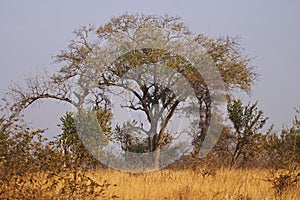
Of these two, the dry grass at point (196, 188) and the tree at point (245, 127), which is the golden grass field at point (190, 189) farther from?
the tree at point (245, 127)

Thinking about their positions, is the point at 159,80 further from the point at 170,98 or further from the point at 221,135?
the point at 221,135

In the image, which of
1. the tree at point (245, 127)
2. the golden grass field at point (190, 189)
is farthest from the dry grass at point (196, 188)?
the tree at point (245, 127)

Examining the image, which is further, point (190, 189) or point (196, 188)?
point (196, 188)

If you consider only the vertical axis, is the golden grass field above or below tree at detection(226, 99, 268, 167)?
below

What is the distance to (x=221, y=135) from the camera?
24312 mm

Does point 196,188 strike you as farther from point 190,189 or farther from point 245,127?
point 245,127

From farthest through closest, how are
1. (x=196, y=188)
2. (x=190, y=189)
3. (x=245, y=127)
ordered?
(x=245, y=127) → (x=196, y=188) → (x=190, y=189)

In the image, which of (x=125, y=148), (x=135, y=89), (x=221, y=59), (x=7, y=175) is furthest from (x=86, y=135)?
(x=7, y=175)

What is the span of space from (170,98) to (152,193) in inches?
492

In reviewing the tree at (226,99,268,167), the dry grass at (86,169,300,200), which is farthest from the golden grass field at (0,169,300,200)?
the tree at (226,99,268,167)

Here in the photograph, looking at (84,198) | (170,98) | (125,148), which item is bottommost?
(84,198)

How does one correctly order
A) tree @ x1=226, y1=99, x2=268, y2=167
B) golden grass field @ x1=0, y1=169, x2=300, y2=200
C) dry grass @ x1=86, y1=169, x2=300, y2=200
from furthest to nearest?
tree @ x1=226, y1=99, x2=268, y2=167
dry grass @ x1=86, y1=169, x2=300, y2=200
golden grass field @ x1=0, y1=169, x2=300, y2=200

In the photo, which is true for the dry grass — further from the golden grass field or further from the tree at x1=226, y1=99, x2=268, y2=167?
the tree at x1=226, y1=99, x2=268, y2=167

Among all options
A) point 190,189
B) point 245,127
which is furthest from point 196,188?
point 245,127
